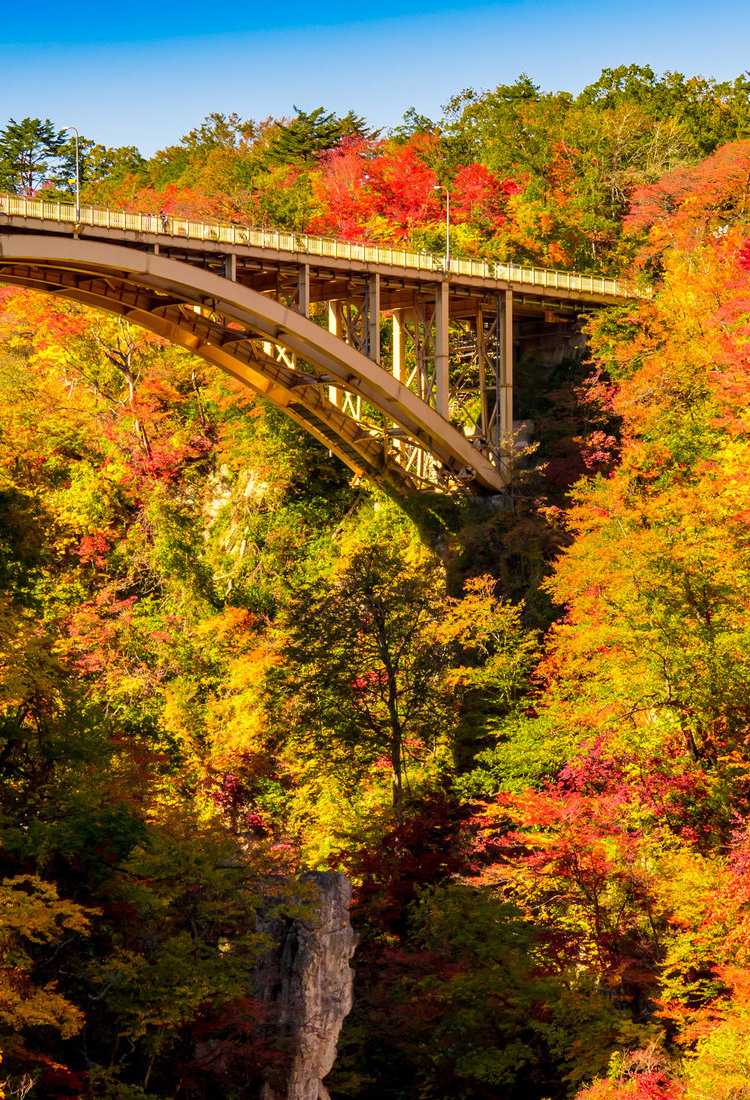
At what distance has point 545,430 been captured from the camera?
39625mm

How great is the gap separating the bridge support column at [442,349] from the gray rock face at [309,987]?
53.2 feet

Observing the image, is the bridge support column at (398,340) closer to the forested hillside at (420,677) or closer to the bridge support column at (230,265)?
the forested hillside at (420,677)

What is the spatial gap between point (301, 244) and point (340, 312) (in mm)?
2830

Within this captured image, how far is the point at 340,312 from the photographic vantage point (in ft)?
121

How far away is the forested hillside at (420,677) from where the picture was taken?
69.8 ft

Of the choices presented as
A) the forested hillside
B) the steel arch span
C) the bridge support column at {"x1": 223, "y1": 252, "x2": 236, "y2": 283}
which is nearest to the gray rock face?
the forested hillside

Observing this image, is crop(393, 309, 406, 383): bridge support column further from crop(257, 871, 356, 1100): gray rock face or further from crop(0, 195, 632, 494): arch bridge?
crop(257, 871, 356, 1100): gray rock face

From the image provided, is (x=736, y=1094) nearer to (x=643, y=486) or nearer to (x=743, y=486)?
(x=743, y=486)

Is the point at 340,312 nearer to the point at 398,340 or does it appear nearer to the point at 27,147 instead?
the point at 398,340

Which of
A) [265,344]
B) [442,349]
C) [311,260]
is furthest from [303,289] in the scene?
[265,344]

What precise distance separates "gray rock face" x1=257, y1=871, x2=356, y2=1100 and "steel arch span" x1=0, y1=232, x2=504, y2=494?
14.0 meters

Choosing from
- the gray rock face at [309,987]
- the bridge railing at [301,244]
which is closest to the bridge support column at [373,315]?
the bridge railing at [301,244]

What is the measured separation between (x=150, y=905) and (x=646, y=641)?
422 inches

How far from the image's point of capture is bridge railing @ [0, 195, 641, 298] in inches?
1195
